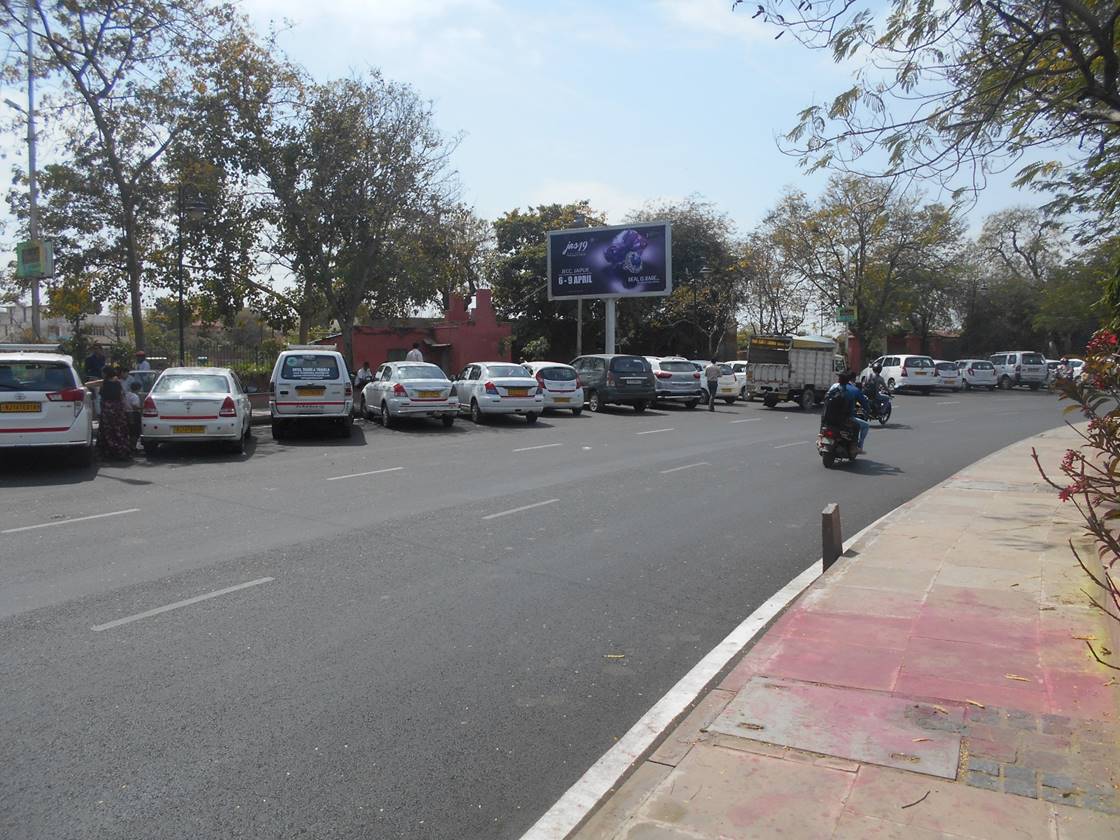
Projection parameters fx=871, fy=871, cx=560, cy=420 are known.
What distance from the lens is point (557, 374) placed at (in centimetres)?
2447

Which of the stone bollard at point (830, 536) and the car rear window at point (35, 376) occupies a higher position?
the car rear window at point (35, 376)

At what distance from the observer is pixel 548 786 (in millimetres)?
4012

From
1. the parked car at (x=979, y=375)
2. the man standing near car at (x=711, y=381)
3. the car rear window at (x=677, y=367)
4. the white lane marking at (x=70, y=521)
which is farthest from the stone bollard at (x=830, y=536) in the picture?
the parked car at (x=979, y=375)

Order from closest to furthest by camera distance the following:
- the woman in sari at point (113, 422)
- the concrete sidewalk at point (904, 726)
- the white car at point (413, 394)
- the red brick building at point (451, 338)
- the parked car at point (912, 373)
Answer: the concrete sidewalk at point (904, 726) → the woman in sari at point (113, 422) → the white car at point (413, 394) → the red brick building at point (451, 338) → the parked car at point (912, 373)

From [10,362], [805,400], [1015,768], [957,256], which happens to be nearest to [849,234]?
[957,256]

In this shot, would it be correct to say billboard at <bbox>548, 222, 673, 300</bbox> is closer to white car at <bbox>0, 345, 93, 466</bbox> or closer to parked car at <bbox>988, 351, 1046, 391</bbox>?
white car at <bbox>0, 345, 93, 466</bbox>

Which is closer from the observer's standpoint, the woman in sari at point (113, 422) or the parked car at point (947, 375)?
the woman in sari at point (113, 422)

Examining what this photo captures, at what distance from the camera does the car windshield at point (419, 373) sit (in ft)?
68.2

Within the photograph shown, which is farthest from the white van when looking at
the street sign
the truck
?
the truck

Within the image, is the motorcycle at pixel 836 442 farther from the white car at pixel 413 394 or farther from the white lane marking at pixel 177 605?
the white lane marking at pixel 177 605

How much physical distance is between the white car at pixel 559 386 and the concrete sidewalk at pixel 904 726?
16.8 meters

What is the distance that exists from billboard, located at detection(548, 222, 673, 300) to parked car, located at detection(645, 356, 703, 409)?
15.5 ft

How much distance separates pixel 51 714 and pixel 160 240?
66.0 ft

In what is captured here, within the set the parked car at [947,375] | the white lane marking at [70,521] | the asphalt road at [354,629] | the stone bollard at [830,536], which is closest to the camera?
the asphalt road at [354,629]
